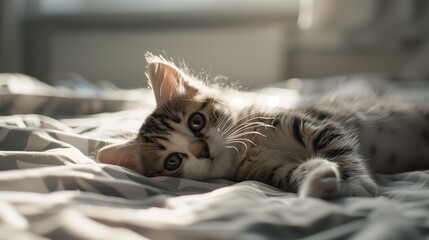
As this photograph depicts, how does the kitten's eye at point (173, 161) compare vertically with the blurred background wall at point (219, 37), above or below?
below

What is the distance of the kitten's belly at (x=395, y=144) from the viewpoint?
125 centimetres

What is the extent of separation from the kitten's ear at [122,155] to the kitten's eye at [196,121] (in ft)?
0.44

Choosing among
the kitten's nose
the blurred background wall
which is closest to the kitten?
the kitten's nose

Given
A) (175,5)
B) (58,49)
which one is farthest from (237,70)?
(58,49)

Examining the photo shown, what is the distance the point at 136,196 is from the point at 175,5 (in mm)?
2671

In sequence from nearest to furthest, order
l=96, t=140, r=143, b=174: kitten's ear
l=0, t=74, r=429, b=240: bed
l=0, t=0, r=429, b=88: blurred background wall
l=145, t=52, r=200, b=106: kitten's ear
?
l=0, t=74, r=429, b=240: bed < l=96, t=140, r=143, b=174: kitten's ear < l=145, t=52, r=200, b=106: kitten's ear < l=0, t=0, r=429, b=88: blurred background wall

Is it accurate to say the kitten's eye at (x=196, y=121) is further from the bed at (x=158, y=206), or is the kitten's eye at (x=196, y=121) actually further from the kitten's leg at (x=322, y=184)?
the kitten's leg at (x=322, y=184)

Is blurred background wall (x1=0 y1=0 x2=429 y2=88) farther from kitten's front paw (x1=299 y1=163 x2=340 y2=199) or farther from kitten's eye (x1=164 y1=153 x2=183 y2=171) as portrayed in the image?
kitten's front paw (x1=299 y1=163 x2=340 y2=199)

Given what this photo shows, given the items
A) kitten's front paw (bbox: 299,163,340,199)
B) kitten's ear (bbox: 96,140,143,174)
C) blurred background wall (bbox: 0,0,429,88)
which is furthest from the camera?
blurred background wall (bbox: 0,0,429,88)

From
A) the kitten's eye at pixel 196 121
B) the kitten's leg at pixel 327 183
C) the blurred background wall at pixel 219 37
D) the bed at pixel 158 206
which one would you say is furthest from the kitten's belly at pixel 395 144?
the blurred background wall at pixel 219 37

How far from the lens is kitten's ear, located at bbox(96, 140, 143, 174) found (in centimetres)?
103

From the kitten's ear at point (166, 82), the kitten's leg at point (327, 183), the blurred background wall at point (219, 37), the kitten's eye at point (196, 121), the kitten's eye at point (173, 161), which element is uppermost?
the blurred background wall at point (219, 37)

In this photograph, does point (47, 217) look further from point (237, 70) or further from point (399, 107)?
point (237, 70)

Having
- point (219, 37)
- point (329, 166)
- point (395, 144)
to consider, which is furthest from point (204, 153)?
point (219, 37)
